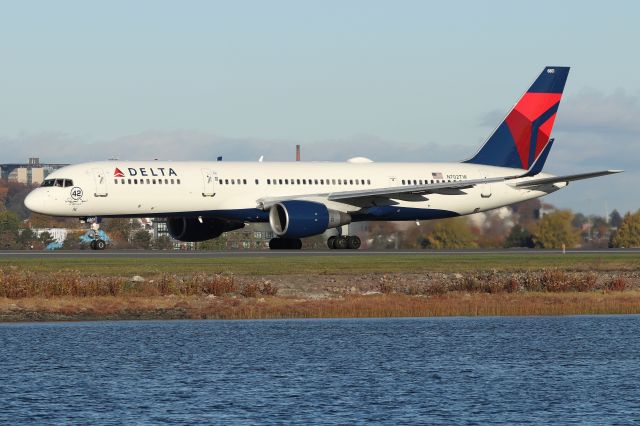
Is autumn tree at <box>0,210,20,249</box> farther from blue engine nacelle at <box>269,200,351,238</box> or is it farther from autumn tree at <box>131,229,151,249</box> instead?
blue engine nacelle at <box>269,200,351,238</box>

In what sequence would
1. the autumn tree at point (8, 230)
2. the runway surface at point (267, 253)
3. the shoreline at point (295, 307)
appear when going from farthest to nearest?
1. the autumn tree at point (8, 230)
2. the runway surface at point (267, 253)
3. the shoreline at point (295, 307)

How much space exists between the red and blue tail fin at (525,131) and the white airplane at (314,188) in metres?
0.06

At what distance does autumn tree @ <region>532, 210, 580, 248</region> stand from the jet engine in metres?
17.7

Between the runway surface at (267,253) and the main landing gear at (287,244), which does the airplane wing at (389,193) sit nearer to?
the runway surface at (267,253)

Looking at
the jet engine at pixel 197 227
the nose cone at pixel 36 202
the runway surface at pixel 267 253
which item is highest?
the nose cone at pixel 36 202

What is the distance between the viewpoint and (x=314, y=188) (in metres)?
70.8

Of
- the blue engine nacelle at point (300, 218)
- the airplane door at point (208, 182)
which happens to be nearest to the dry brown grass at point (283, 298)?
the blue engine nacelle at point (300, 218)

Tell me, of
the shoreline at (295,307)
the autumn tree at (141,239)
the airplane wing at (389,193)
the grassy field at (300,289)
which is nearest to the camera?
the shoreline at (295,307)

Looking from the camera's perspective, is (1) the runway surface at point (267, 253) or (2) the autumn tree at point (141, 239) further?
(2) the autumn tree at point (141, 239)

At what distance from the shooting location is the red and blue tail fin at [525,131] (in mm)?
77688

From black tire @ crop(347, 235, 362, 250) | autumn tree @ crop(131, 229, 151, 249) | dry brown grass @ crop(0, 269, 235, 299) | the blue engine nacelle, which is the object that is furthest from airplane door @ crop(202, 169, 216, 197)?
autumn tree @ crop(131, 229, 151, 249)

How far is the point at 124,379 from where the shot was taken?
31.8 m

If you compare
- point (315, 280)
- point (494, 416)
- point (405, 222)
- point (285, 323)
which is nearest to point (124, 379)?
point (494, 416)

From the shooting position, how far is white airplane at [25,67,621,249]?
65125 millimetres
